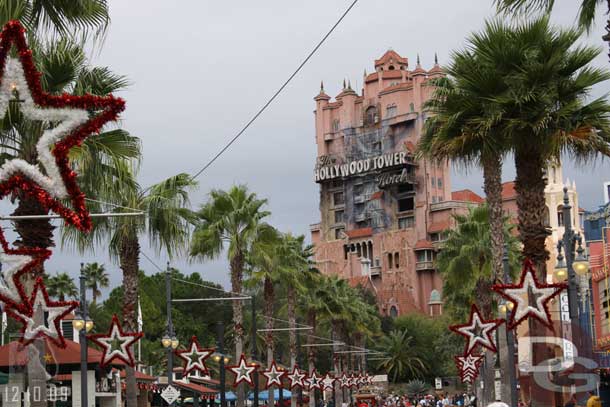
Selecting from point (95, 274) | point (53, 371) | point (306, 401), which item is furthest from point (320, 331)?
point (53, 371)

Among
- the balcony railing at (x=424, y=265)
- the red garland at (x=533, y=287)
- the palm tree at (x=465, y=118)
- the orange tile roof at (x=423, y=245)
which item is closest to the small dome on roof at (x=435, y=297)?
the balcony railing at (x=424, y=265)

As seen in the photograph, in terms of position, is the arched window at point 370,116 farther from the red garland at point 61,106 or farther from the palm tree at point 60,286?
the red garland at point 61,106

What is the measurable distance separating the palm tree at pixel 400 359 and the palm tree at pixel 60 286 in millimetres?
37041

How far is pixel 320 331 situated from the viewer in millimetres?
100562

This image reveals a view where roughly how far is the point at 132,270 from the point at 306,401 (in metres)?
65.4

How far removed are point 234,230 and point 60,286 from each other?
4617 cm

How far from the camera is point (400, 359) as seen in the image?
107438mm

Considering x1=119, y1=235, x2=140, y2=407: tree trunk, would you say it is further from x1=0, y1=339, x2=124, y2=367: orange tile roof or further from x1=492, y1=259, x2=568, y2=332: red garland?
x1=492, y1=259, x2=568, y2=332: red garland

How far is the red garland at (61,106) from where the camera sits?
12938 mm

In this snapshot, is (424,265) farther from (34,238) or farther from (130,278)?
(34,238)

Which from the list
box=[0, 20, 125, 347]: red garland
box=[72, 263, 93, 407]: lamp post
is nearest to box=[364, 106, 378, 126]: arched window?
A: box=[72, 263, 93, 407]: lamp post

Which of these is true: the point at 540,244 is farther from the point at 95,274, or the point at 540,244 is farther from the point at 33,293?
the point at 95,274

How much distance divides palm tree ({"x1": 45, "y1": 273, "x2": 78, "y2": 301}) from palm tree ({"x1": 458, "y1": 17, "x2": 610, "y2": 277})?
220ft

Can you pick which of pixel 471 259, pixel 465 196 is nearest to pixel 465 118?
pixel 471 259
